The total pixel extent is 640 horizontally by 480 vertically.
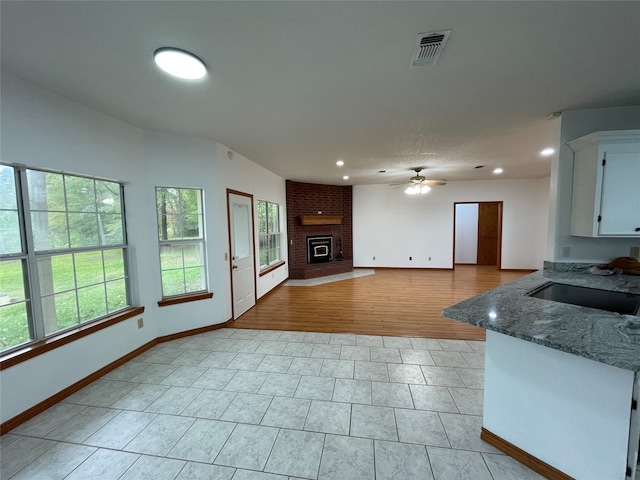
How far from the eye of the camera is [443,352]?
111 inches

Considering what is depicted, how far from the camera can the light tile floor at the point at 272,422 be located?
1.52 metres

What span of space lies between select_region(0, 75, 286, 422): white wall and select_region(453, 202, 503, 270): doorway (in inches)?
275

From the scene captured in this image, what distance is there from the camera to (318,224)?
6961 millimetres

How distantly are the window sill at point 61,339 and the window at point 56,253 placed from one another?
7cm

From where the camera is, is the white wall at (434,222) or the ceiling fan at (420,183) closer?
the ceiling fan at (420,183)

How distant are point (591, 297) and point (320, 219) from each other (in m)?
5.41

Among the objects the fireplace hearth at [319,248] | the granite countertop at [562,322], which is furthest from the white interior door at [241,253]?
the granite countertop at [562,322]

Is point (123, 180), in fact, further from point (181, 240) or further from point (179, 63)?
point (179, 63)

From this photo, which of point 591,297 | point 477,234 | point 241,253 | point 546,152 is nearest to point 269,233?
point 241,253

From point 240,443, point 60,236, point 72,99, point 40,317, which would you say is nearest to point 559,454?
point 240,443

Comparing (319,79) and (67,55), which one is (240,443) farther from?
(67,55)

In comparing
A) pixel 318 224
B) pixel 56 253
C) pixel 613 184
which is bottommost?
pixel 56 253

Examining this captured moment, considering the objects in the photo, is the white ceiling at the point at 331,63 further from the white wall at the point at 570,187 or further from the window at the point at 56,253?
the window at the point at 56,253

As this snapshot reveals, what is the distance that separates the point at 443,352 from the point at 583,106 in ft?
9.06
